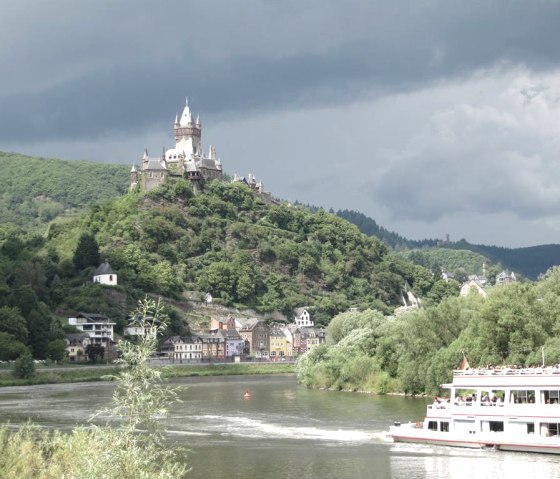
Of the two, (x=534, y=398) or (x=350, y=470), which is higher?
(x=534, y=398)

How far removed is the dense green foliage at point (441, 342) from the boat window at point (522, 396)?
12.7 meters

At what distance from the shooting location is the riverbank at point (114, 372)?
12275 centimetres

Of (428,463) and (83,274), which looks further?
(83,274)

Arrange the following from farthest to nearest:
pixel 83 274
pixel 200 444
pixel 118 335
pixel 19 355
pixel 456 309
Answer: pixel 83 274
pixel 118 335
pixel 19 355
pixel 456 309
pixel 200 444

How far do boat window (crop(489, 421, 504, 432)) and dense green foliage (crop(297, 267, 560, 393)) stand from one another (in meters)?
12.9

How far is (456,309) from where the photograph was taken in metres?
88.4

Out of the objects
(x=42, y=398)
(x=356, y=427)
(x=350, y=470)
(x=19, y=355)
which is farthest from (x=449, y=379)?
(x=19, y=355)

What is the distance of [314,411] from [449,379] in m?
11.4

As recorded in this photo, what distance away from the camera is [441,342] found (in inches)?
3433

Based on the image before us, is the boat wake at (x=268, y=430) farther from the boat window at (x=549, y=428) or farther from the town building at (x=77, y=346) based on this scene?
the town building at (x=77, y=346)

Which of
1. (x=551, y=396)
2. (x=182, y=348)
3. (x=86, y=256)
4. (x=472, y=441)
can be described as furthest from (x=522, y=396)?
(x=86, y=256)

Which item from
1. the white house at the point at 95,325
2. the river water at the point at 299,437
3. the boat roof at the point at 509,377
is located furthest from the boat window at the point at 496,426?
the white house at the point at 95,325

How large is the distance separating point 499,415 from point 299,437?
43.6 feet

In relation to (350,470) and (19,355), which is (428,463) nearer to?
(350,470)
